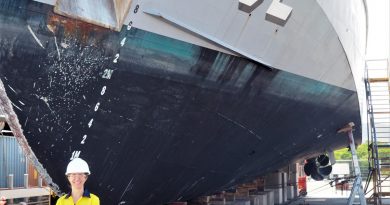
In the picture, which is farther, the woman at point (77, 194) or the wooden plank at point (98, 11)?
the wooden plank at point (98, 11)

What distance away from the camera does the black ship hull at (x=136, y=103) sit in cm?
455

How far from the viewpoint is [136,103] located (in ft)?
16.9

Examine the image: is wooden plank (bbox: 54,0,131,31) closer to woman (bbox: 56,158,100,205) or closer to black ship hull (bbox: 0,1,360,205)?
black ship hull (bbox: 0,1,360,205)

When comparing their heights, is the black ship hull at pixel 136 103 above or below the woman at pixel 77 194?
above

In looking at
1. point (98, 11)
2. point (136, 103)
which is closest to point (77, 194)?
point (98, 11)

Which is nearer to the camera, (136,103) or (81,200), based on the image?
(81,200)

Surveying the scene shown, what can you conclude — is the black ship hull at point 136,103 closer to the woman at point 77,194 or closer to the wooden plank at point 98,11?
the wooden plank at point 98,11

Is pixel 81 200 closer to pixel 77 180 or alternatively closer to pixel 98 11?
pixel 77 180

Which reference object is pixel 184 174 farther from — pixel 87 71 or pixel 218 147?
pixel 87 71

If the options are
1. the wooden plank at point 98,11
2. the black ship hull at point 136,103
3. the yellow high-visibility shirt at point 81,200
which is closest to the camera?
the yellow high-visibility shirt at point 81,200

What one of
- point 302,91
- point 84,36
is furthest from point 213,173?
point 84,36

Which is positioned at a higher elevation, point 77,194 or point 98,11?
point 98,11

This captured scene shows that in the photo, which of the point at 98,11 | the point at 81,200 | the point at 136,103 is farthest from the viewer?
the point at 136,103

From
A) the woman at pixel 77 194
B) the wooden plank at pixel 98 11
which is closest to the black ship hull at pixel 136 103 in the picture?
the wooden plank at pixel 98 11
